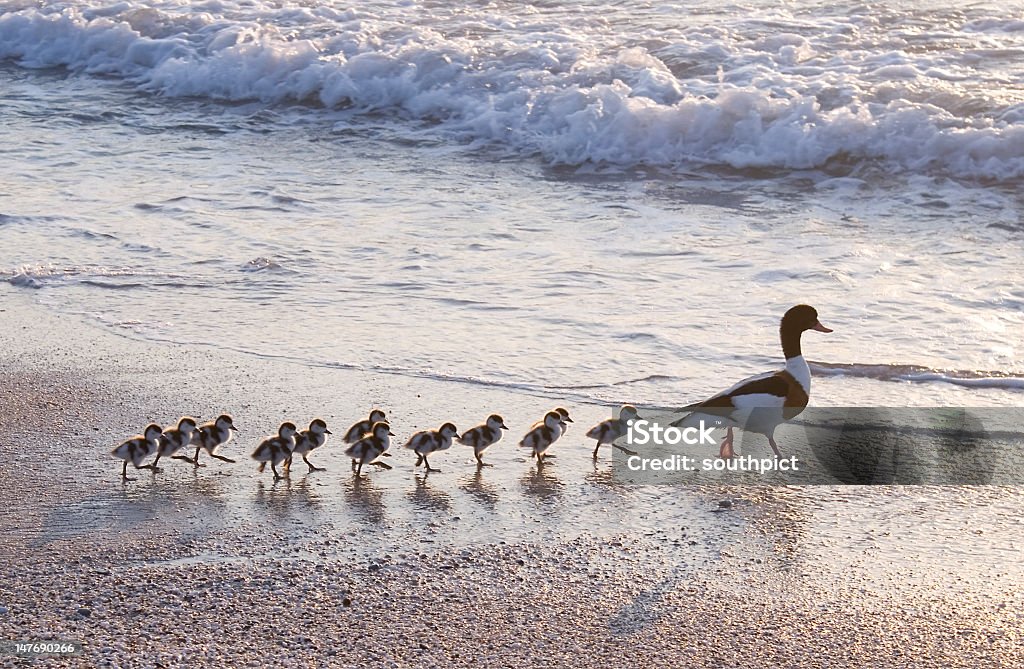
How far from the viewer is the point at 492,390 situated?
276 inches

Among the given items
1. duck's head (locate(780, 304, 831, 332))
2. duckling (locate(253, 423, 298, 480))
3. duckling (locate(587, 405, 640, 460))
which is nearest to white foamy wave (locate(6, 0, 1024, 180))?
duck's head (locate(780, 304, 831, 332))

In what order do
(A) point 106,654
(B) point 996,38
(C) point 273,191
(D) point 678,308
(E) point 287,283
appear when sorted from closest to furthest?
(A) point 106,654, (D) point 678,308, (E) point 287,283, (C) point 273,191, (B) point 996,38

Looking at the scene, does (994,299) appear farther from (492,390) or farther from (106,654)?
(106,654)

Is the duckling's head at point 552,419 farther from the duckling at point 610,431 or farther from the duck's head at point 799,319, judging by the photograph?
the duck's head at point 799,319

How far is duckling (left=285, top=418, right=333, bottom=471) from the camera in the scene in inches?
237

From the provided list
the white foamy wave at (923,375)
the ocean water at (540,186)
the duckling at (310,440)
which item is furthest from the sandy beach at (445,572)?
the white foamy wave at (923,375)

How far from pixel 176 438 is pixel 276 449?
472mm

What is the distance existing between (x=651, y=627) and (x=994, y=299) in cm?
465

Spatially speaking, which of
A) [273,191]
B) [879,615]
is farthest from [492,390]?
[273,191]

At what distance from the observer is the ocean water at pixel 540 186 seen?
25.4 ft

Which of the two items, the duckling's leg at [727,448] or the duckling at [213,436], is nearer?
the duckling at [213,436]

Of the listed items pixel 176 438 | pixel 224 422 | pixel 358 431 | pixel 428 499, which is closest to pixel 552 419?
pixel 428 499

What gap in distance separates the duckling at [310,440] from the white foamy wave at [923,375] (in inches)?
109

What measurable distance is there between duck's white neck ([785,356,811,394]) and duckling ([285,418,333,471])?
2.23 m
